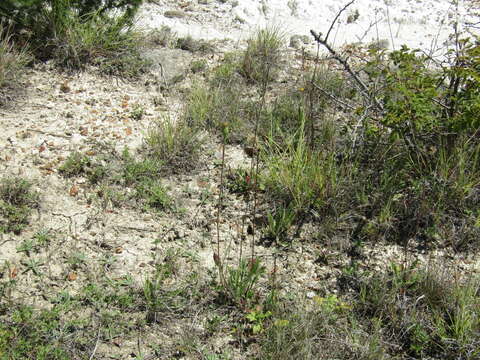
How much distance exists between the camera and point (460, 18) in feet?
22.4

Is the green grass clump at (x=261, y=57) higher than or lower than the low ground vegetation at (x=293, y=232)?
higher

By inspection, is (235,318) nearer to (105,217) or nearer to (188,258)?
(188,258)

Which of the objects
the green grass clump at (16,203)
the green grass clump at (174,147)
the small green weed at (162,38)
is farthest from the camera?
the small green weed at (162,38)

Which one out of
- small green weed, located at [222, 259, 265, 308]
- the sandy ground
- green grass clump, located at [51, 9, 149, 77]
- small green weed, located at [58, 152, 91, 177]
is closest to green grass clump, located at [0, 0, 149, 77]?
green grass clump, located at [51, 9, 149, 77]

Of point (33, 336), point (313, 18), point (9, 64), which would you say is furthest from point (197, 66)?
point (33, 336)

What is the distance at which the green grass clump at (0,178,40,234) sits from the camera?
3199mm

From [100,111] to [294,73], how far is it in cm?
223

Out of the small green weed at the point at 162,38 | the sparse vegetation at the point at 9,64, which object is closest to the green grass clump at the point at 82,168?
the sparse vegetation at the point at 9,64

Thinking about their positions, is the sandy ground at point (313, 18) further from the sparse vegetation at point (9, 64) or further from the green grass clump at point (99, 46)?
the sparse vegetation at point (9, 64)

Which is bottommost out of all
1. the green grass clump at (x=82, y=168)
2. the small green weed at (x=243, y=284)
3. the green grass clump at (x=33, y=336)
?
the green grass clump at (x=33, y=336)

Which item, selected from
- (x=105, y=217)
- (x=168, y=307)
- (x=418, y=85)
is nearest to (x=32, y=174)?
(x=105, y=217)

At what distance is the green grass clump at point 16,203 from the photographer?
3199 mm

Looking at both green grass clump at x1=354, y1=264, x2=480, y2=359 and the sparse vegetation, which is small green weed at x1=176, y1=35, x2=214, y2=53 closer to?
the sparse vegetation

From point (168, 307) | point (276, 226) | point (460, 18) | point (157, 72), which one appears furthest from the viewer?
point (460, 18)
